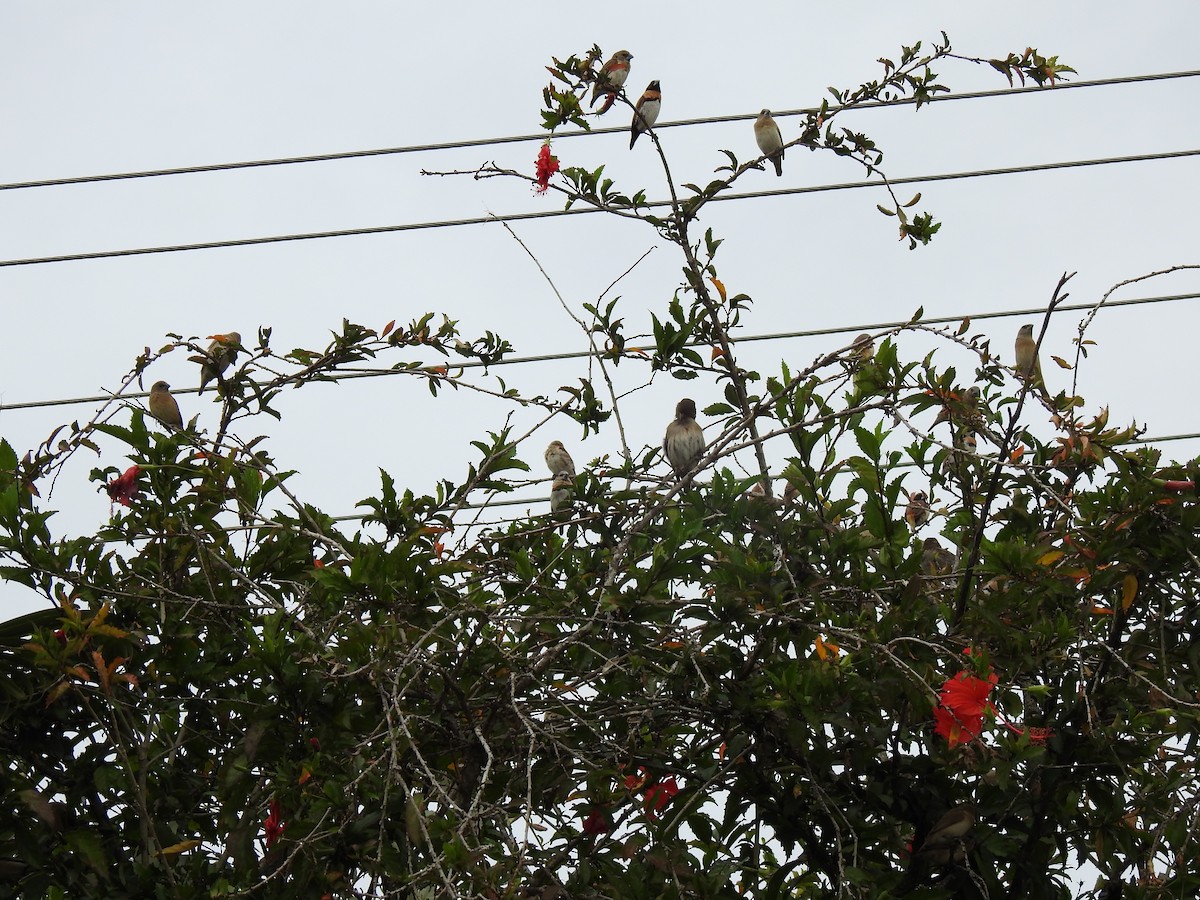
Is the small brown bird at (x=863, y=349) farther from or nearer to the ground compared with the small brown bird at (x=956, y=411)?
farther from the ground

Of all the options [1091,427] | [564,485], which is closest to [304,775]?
[564,485]

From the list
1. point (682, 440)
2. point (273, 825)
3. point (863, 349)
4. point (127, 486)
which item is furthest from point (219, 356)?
point (682, 440)

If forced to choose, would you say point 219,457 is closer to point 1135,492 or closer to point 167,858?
point 167,858

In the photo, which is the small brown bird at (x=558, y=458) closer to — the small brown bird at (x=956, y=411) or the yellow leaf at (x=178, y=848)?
the small brown bird at (x=956, y=411)

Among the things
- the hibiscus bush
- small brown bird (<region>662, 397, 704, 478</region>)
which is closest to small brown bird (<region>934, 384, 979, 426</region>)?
the hibiscus bush

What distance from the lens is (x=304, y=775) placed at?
3.01 meters

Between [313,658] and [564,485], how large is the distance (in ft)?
3.01

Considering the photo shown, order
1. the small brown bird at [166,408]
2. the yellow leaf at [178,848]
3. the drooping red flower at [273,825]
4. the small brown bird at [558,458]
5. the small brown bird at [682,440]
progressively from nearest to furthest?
the yellow leaf at [178,848], the drooping red flower at [273,825], the small brown bird at [682,440], the small brown bird at [166,408], the small brown bird at [558,458]

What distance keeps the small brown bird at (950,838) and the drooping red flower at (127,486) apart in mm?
2069

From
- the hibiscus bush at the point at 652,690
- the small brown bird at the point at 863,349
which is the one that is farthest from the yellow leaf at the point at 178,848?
the small brown bird at the point at 863,349

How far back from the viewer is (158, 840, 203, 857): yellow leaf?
289 centimetres

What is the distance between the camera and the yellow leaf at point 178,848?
289cm

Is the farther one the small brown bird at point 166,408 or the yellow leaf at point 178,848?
the small brown bird at point 166,408

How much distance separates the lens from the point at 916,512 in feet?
13.7
